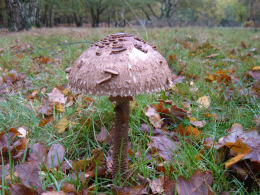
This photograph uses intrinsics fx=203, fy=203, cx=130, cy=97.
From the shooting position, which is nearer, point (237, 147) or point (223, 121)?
point (237, 147)

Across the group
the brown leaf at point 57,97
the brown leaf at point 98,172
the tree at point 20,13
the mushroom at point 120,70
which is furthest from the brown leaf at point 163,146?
the tree at point 20,13

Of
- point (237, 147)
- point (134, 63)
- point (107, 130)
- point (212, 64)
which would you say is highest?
point (134, 63)

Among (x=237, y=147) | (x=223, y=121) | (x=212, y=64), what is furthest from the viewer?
(x=212, y=64)

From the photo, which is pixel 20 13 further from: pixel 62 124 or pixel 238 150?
pixel 238 150

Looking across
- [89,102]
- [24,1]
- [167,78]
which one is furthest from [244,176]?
[24,1]

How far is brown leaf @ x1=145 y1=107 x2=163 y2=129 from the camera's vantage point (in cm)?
214

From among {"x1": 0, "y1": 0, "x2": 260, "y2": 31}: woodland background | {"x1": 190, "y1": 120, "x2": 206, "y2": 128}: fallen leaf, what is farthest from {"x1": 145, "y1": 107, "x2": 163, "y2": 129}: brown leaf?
{"x1": 0, "y1": 0, "x2": 260, "y2": 31}: woodland background

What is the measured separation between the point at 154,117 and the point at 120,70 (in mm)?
1171

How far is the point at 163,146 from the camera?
1821 mm

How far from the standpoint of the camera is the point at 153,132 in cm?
204

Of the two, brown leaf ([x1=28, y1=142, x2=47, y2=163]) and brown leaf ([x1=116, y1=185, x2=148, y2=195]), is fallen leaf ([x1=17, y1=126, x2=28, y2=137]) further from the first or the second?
brown leaf ([x1=116, y1=185, x2=148, y2=195])

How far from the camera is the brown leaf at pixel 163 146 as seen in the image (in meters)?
1.75

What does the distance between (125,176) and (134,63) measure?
0.94 metres

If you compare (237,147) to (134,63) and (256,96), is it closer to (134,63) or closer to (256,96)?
(134,63)
